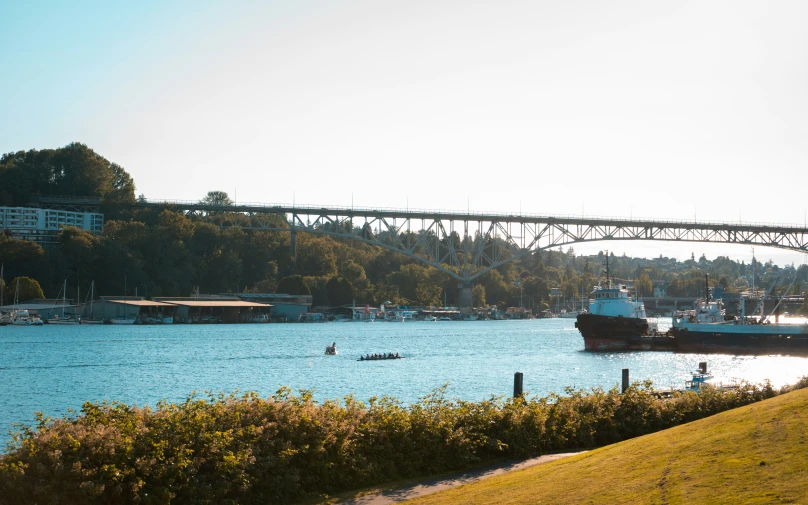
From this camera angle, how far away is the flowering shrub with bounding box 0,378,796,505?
14.6 meters

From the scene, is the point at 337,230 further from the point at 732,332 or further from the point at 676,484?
the point at 676,484

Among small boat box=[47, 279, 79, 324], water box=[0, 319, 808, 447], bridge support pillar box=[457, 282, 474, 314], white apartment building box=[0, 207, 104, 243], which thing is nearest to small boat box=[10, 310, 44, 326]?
small boat box=[47, 279, 79, 324]

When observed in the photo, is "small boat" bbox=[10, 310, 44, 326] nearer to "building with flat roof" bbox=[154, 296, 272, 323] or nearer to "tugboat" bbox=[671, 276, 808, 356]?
"building with flat roof" bbox=[154, 296, 272, 323]

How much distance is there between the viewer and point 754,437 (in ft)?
47.1

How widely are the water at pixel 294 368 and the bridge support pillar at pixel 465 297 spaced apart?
54696mm

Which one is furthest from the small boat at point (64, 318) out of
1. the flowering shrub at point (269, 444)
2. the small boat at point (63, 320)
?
the flowering shrub at point (269, 444)

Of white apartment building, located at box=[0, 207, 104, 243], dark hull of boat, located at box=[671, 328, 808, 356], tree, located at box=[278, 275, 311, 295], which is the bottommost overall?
dark hull of boat, located at box=[671, 328, 808, 356]

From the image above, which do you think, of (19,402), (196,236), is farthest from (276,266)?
(19,402)

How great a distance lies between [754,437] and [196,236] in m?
151

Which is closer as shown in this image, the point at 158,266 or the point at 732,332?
the point at 732,332

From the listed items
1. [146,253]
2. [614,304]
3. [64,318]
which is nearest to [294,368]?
[614,304]

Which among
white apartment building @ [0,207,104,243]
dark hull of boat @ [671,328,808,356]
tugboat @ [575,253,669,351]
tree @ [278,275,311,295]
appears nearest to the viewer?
dark hull of boat @ [671,328,808,356]

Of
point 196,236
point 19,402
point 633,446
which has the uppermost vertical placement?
point 196,236

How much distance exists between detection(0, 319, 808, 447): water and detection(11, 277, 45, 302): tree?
1119 inches
